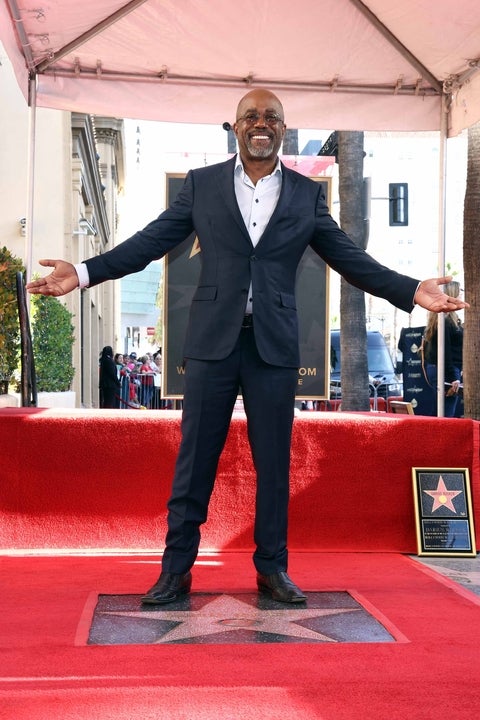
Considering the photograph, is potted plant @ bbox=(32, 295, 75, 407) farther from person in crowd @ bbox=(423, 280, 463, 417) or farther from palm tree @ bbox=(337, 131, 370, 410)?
person in crowd @ bbox=(423, 280, 463, 417)

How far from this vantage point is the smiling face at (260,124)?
4426 mm

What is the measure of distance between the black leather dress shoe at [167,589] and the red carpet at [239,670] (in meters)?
0.30

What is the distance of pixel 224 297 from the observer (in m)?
4.39

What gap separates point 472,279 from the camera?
932 centimetres

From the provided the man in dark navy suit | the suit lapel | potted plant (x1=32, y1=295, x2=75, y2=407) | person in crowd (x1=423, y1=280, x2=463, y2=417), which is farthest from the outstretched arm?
potted plant (x1=32, y1=295, x2=75, y2=407)

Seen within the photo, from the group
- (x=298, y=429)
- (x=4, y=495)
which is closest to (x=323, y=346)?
(x=298, y=429)

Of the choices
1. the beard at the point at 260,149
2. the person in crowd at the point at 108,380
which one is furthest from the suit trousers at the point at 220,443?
the person in crowd at the point at 108,380

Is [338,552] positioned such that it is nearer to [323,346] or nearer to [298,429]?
[298,429]

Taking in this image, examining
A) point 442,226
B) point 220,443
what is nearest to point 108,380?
point 442,226

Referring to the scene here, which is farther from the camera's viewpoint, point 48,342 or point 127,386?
point 127,386

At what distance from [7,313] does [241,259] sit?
4.13 meters

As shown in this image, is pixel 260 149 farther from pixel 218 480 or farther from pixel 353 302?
pixel 353 302

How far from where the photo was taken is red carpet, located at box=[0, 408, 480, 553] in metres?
5.72

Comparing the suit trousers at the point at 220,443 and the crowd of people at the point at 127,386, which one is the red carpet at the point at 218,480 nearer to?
the suit trousers at the point at 220,443
